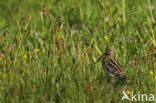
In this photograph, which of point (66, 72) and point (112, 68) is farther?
point (112, 68)

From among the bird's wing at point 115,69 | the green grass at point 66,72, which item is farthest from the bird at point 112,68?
the green grass at point 66,72

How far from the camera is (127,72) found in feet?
15.2

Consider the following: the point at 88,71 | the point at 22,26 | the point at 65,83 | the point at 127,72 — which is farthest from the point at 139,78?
the point at 22,26

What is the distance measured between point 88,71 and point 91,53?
0.87 metres

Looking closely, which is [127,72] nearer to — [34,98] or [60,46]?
[60,46]

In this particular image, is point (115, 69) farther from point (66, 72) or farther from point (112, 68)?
point (66, 72)

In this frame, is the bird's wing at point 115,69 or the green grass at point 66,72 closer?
the green grass at point 66,72

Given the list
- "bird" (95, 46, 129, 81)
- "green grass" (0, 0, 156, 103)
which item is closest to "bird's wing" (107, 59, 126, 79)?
"bird" (95, 46, 129, 81)

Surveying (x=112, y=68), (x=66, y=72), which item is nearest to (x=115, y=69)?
(x=112, y=68)

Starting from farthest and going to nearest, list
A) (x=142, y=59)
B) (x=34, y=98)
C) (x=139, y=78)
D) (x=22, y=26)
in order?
(x=142, y=59), (x=22, y=26), (x=139, y=78), (x=34, y=98)

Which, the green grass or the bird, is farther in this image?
the bird

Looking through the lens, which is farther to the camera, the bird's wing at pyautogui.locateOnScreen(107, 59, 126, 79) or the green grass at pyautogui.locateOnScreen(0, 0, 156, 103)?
the bird's wing at pyautogui.locateOnScreen(107, 59, 126, 79)

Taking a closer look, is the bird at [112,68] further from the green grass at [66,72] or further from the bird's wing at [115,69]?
the green grass at [66,72]

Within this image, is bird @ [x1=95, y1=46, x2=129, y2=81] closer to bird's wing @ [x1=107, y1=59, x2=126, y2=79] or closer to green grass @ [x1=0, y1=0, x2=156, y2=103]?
bird's wing @ [x1=107, y1=59, x2=126, y2=79]
